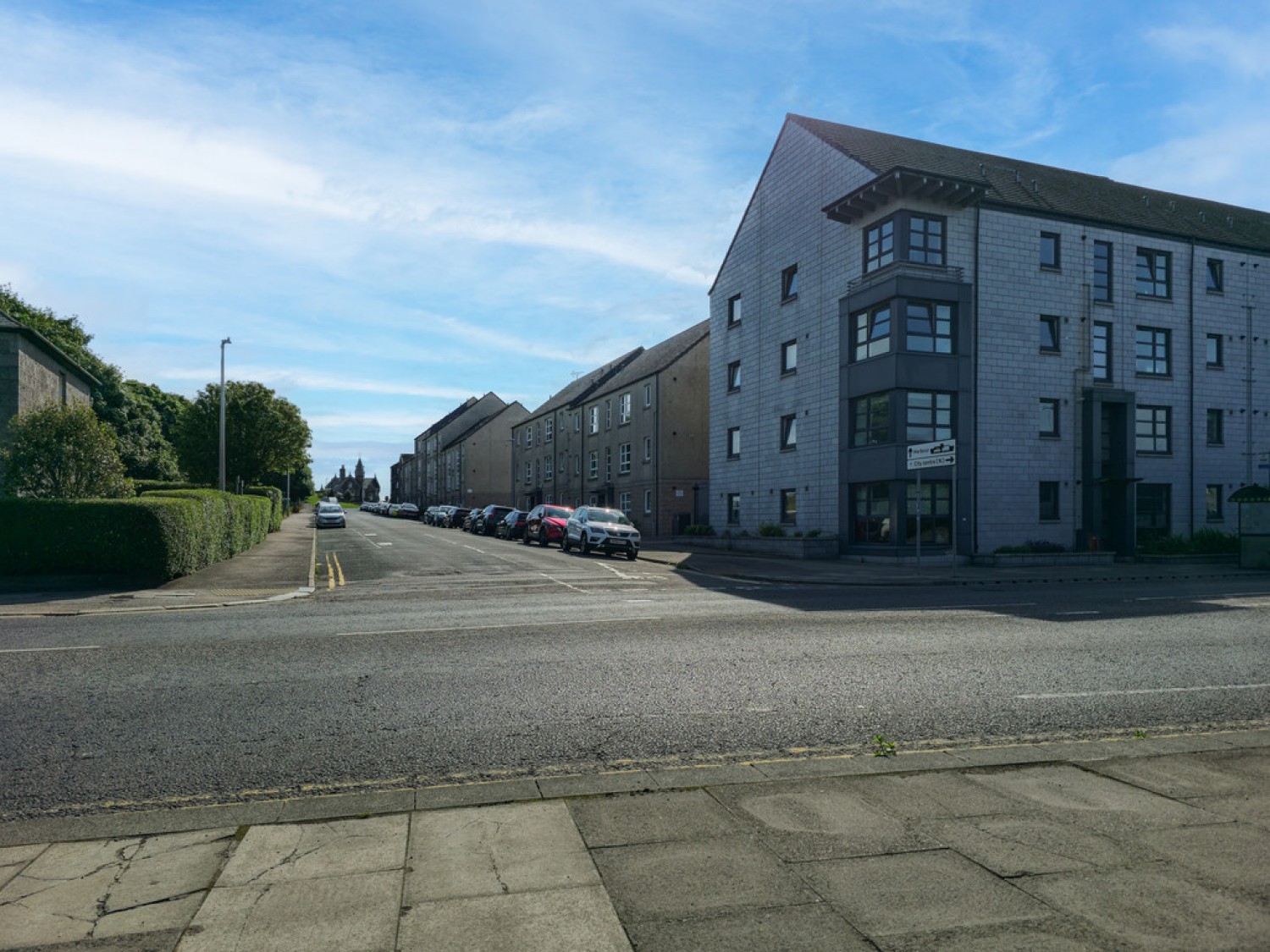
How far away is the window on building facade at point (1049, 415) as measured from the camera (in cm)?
3005

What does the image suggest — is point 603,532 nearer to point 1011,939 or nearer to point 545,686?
point 545,686

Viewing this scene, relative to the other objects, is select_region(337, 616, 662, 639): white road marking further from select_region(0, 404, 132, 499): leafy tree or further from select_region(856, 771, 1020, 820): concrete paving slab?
select_region(0, 404, 132, 499): leafy tree

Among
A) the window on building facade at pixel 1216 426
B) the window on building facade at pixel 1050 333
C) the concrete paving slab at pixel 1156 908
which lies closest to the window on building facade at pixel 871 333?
the window on building facade at pixel 1050 333

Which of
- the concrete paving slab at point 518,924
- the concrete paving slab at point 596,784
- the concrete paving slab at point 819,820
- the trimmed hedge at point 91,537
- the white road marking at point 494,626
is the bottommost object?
the white road marking at point 494,626

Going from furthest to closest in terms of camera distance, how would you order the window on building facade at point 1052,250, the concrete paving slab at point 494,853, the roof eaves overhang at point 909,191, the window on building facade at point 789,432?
the window on building facade at point 789,432, the window on building facade at point 1052,250, the roof eaves overhang at point 909,191, the concrete paving slab at point 494,853

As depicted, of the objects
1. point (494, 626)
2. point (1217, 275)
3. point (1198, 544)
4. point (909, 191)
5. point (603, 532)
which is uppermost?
point (909, 191)

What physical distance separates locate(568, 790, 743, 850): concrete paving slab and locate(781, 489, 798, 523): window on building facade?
28.3 meters

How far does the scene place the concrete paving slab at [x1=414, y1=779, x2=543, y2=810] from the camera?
4.88 m

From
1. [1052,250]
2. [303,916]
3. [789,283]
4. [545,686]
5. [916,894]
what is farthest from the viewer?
[789,283]

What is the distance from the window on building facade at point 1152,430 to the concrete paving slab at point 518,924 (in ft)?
111

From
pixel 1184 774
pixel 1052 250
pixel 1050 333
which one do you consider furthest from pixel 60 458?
pixel 1052 250

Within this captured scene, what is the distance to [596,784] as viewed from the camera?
207 inches

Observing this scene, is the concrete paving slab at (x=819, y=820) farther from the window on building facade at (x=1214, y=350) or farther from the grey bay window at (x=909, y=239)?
the window on building facade at (x=1214, y=350)

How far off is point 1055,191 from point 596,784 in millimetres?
34683
